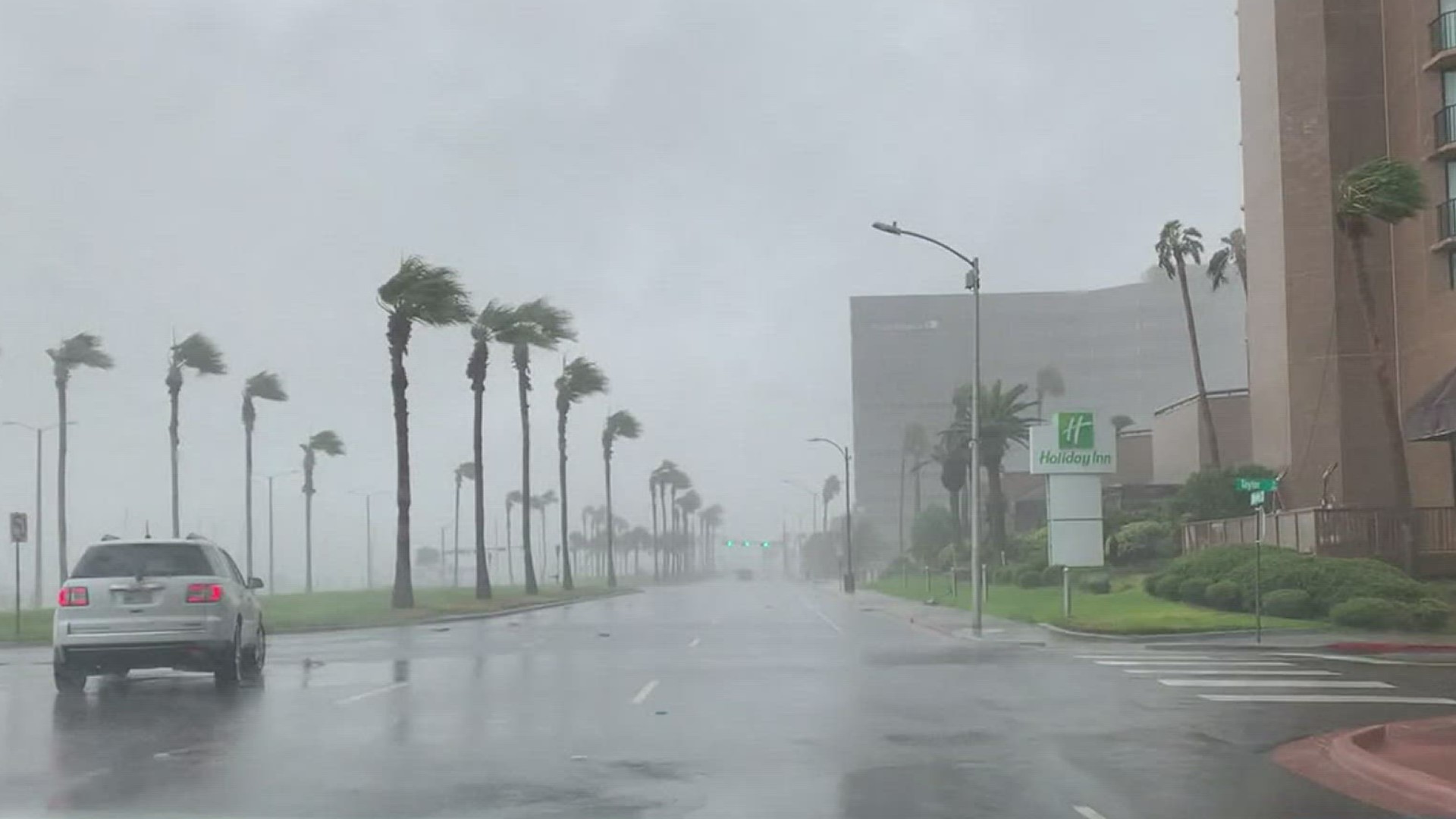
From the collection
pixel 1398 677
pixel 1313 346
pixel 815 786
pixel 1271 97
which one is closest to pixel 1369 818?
pixel 815 786

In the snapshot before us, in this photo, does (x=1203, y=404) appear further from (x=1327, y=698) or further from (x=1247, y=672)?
(x=1327, y=698)

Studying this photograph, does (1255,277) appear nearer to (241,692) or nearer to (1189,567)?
(1189,567)

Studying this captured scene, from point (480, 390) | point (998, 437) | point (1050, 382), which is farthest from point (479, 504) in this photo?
point (1050, 382)

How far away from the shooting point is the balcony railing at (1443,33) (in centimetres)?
4391

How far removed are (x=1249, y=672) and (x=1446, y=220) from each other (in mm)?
27658

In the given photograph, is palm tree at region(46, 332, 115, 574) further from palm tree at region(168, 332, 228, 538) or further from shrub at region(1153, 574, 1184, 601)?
shrub at region(1153, 574, 1184, 601)

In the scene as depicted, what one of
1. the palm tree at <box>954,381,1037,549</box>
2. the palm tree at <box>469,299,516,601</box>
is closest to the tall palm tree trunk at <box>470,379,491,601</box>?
the palm tree at <box>469,299,516,601</box>

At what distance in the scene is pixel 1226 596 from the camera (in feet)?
115

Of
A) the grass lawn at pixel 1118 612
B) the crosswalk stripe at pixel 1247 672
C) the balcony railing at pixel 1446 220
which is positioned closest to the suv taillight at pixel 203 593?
the crosswalk stripe at pixel 1247 672

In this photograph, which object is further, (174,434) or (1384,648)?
(174,434)

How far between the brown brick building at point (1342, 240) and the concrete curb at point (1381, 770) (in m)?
34.6

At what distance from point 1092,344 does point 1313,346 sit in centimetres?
12057

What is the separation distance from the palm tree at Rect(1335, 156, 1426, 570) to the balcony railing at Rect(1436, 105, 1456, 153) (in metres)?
6.31

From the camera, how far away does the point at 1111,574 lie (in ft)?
172
